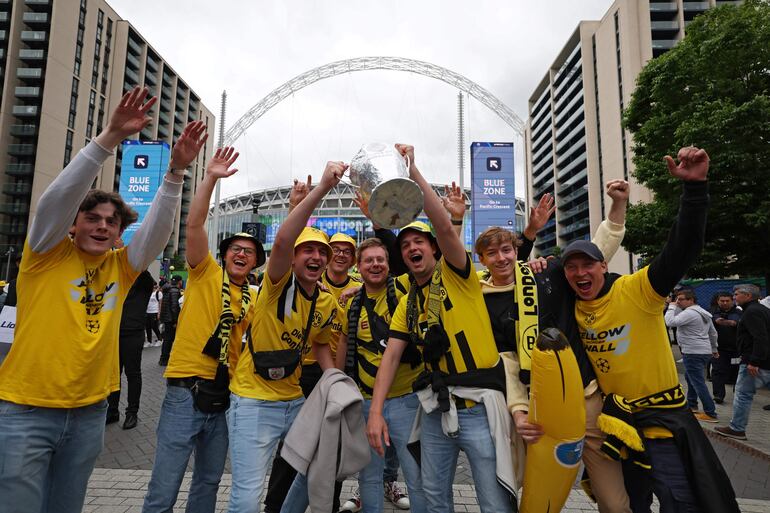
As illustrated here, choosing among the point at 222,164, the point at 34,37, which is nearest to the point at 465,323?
the point at 222,164

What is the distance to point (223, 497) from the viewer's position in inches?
146

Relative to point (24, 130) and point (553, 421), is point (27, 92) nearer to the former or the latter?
point (24, 130)

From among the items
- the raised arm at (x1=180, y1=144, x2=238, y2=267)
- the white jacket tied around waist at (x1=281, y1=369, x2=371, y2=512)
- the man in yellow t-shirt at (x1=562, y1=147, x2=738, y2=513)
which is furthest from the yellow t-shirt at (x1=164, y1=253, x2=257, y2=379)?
the man in yellow t-shirt at (x1=562, y1=147, x2=738, y2=513)

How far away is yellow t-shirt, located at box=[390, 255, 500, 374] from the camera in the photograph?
2320mm

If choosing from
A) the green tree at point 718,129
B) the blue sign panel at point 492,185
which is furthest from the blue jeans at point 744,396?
the blue sign panel at point 492,185

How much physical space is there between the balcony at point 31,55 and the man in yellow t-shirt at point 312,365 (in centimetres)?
6137

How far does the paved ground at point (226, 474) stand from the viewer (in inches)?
142

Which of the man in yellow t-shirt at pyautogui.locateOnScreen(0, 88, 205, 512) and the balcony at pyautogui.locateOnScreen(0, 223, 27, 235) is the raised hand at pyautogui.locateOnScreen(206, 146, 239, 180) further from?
the balcony at pyautogui.locateOnScreen(0, 223, 27, 235)

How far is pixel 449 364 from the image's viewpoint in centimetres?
235

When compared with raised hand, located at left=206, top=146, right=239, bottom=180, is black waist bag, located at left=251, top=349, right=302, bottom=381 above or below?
below

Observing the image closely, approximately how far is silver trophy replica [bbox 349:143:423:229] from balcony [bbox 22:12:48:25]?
64871 millimetres

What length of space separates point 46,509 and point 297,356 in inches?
54.4

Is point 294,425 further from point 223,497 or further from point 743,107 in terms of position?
point 743,107

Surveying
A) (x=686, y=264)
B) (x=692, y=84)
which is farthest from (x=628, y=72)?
(x=686, y=264)
